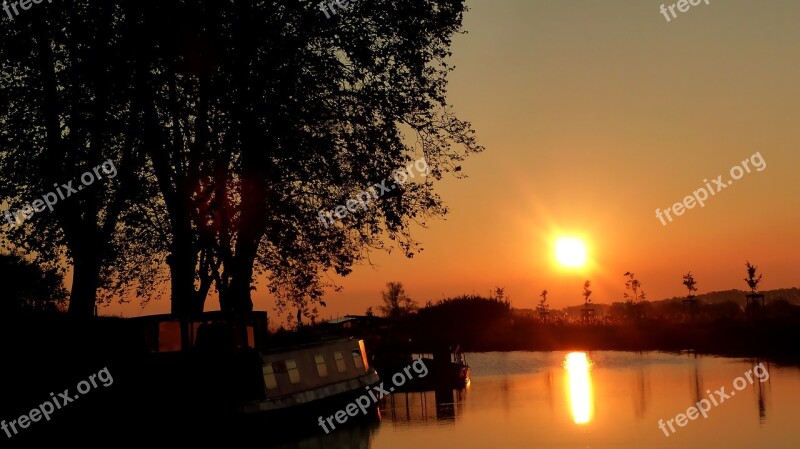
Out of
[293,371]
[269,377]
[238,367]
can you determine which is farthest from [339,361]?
[238,367]

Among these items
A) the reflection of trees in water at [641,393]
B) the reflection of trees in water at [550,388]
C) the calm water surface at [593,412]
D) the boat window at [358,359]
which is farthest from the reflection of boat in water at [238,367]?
the reflection of trees in water at [641,393]

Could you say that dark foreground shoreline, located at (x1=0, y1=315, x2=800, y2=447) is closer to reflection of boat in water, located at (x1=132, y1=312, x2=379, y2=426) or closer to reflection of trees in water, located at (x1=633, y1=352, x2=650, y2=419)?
reflection of boat in water, located at (x1=132, y1=312, x2=379, y2=426)

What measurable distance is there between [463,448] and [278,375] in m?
6.71

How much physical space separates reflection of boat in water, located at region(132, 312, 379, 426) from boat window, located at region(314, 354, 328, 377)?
0.04 meters

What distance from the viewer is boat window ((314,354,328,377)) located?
3566cm

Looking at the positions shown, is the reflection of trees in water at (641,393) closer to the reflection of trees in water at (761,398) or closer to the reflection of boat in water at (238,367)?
the reflection of trees in water at (761,398)

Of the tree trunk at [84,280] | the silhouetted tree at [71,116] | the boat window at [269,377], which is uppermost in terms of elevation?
the silhouetted tree at [71,116]

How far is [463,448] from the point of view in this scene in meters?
29.3

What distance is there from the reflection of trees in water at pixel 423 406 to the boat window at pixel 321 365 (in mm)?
3509

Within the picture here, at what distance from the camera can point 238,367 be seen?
29531 mm

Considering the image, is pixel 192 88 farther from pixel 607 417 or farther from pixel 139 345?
pixel 607 417

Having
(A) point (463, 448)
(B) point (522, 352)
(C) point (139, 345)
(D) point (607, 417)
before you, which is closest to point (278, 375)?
(C) point (139, 345)

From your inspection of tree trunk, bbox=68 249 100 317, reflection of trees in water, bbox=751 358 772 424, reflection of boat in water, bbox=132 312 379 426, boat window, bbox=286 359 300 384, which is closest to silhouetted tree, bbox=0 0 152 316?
tree trunk, bbox=68 249 100 317

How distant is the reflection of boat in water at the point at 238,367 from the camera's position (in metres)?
28.8
